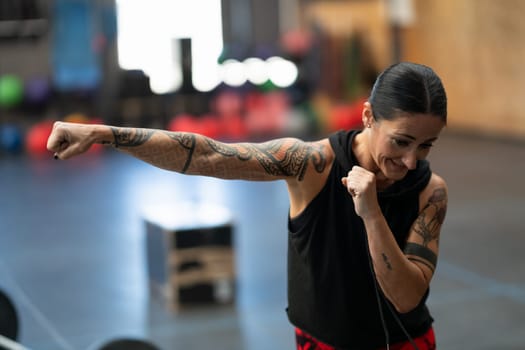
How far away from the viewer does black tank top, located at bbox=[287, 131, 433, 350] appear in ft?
7.13

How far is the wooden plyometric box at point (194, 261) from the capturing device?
4988 millimetres

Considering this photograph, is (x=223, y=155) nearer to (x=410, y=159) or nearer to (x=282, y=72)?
(x=410, y=159)

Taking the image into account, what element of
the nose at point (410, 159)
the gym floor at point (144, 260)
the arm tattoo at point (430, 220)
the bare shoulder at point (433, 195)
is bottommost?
the gym floor at point (144, 260)

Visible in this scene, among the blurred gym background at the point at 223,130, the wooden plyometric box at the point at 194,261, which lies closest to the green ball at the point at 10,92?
the blurred gym background at the point at 223,130

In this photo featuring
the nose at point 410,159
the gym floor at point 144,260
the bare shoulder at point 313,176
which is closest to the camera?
the nose at point 410,159

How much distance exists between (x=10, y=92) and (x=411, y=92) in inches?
390

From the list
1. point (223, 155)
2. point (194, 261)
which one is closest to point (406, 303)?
point (223, 155)

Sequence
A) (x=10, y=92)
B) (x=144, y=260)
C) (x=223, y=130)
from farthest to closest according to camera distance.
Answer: (x=223, y=130) → (x=10, y=92) → (x=144, y=260)

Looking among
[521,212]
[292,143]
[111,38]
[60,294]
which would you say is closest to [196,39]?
[111,38]

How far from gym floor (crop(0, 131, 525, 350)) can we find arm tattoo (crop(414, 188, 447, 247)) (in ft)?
5.87

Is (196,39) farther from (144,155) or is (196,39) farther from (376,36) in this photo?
(144,155)

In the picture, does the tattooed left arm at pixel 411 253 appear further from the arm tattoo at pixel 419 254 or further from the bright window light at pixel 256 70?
the bright window light at pixel 256 70

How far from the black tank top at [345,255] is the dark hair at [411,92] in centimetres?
24

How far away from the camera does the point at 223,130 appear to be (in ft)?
39.8
